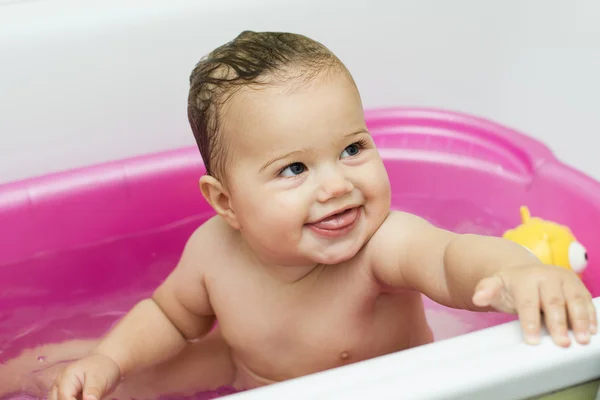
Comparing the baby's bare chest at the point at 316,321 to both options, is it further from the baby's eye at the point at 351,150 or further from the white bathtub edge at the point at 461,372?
the white bathtub edge at the point at 461,372

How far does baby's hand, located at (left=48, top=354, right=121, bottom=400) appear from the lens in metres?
0.96

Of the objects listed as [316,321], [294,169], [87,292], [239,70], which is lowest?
[87,292]

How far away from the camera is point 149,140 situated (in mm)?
1458

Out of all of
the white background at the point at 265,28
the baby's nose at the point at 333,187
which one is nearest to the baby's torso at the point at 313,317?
the baby's nose at the point at 333,187

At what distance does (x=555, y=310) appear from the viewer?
0.71 meters

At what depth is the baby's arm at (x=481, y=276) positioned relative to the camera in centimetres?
72

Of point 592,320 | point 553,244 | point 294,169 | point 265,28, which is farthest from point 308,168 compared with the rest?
point 265,28

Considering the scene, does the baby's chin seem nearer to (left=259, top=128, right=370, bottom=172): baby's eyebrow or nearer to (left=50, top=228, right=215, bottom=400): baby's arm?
(left=259, top=128, right=370, bottom=172): baby's eyebrow

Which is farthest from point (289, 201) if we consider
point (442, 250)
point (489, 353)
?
point (489, 353)

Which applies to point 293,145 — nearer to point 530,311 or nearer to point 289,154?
point 289,154

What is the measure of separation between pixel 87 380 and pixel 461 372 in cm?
49

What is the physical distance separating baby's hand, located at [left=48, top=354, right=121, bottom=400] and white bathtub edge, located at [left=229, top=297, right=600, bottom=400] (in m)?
0.31

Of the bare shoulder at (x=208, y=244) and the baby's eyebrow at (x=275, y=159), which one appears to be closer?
the baby's eyebrow at (x=275, y=159)

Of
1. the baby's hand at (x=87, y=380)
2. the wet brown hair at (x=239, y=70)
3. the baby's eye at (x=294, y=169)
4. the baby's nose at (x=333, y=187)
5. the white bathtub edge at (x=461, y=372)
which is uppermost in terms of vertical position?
the wet brown hair at (x=239, y=70)
